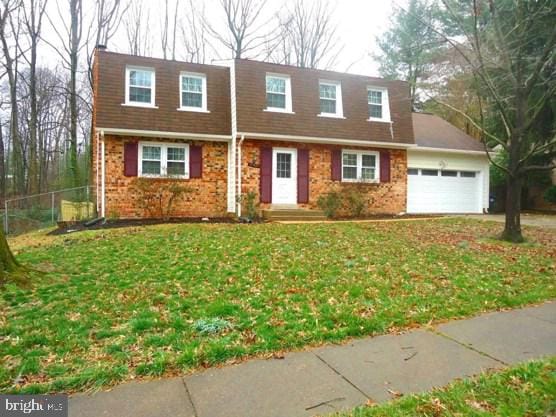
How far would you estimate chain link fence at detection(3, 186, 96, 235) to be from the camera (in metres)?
13.0

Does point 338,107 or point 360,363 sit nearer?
point 360,363

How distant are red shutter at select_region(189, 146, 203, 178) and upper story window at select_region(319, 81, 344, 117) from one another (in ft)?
16.7

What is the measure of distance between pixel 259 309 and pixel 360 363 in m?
1.48

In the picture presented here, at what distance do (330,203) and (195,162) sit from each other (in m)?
5.09

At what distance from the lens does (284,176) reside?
14.2 meters

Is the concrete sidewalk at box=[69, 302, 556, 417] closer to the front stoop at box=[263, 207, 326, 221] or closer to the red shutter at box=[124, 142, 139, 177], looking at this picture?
the front stoop at box=[263, 207, 326, 221]

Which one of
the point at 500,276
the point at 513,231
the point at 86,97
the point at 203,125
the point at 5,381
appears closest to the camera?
the point at 5,381

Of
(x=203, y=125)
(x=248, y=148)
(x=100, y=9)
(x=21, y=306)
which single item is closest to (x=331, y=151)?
(x=248, y=148)

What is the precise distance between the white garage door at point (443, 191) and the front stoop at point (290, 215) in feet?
16.6

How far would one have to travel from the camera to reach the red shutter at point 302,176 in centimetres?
1432

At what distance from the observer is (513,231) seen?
30.2ft

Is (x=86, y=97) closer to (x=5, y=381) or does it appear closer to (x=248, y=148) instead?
(x=248, y=148)

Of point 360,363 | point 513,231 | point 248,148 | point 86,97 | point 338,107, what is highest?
point 86,97

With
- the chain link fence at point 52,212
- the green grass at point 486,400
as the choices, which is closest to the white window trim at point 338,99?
the chain link fence at point 52,212
